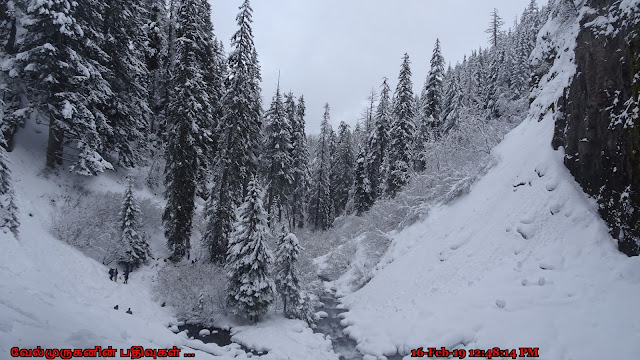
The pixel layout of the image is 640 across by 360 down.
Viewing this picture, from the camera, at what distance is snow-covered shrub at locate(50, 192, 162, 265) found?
55.5 feet

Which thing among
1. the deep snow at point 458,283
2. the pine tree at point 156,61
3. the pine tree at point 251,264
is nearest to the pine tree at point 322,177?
the pine tree at point 156,61

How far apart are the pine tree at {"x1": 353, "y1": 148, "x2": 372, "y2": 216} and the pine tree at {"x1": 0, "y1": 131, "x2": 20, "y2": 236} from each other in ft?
104

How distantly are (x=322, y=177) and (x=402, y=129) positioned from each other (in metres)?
16.0

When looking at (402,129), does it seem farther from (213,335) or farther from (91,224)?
(91,224)

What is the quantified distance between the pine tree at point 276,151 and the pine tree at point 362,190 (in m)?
11.5

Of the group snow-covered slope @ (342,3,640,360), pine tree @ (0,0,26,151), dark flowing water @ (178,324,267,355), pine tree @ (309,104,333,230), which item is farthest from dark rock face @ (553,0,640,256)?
pine tree @ (309,104,333,230)

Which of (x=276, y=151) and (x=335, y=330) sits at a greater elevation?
(x=276, y=151)

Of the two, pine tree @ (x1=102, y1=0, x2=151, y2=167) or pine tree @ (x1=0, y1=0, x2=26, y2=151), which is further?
pine tree @ (x1=102, y1=0, x2=151, y2=167)

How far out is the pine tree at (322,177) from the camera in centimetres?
4584

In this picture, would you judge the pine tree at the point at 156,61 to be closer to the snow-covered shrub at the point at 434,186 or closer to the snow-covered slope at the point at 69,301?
the snow-covered slope at the point at 69,301

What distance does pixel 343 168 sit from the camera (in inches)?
1962

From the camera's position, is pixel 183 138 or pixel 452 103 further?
pixel 452 103

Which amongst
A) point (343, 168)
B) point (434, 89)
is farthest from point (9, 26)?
point (343, 168)

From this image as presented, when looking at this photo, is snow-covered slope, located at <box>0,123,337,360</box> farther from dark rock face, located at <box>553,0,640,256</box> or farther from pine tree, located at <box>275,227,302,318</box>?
dark rock face, located at <box>553,0,640,256</box>
